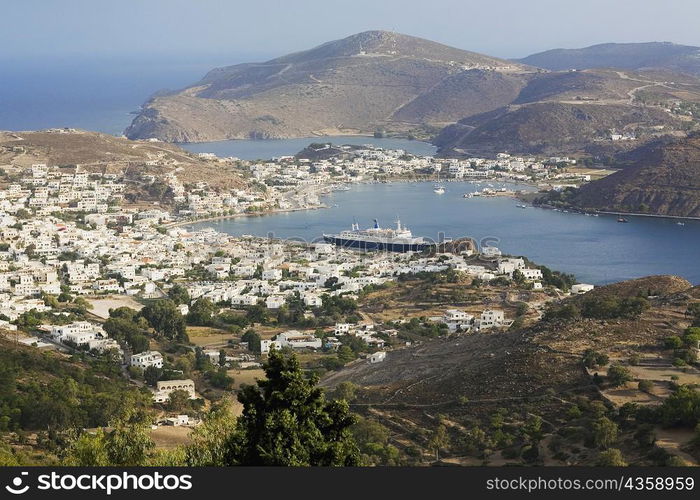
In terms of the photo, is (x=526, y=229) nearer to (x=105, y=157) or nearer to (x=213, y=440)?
(x=105, y=157)

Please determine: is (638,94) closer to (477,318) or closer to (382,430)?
(477,318)

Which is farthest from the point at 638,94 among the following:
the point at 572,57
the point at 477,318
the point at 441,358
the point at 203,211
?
the point at 572,57

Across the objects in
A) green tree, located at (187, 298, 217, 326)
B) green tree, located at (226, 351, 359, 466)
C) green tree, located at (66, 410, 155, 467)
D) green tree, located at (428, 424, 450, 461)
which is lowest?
green tree, located at (187, 298, 217, 326)

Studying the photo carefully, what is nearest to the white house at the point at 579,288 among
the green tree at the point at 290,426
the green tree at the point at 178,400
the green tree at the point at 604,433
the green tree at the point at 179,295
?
the green tree at the point at 179,295

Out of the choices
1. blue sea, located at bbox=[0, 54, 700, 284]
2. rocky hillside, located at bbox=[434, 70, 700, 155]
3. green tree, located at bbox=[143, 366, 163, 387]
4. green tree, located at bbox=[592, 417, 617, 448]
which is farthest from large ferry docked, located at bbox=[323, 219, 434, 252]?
rocky hillside, located at bbox=[434, 70, 700, 155]

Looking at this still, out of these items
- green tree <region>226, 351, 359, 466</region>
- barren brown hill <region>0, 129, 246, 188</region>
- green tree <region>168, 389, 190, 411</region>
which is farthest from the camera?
barren brown hill <region>0, 129, 246, 188</region>

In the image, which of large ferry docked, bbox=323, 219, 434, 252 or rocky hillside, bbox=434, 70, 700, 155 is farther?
rocky hillside, bbox=434, 70, 700, 155

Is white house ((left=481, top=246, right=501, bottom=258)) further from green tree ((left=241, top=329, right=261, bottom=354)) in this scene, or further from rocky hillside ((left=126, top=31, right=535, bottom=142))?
rocky hillside ((left=126, top=31, right=535, bottom=142))

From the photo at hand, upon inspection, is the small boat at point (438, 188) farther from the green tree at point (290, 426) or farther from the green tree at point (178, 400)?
the green tree at point (290, 426)

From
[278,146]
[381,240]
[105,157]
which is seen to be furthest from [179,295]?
[278,146]
